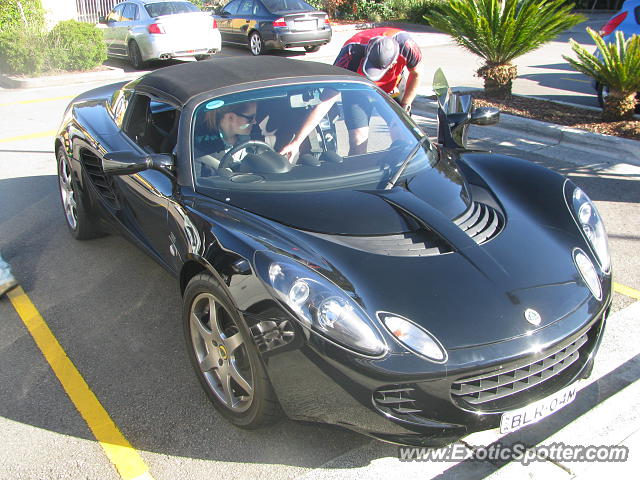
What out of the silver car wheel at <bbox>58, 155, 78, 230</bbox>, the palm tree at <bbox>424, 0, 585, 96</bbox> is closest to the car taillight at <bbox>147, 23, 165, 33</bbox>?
the palm tree at <bbox>424, 0, 585, 96</bbox>

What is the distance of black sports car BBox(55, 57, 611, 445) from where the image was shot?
8.00 feet

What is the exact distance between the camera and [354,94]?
13.0ft

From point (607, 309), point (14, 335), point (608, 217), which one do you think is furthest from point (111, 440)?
point (608, 217)

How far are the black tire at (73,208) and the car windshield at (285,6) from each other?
11047mm

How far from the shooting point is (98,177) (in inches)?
175

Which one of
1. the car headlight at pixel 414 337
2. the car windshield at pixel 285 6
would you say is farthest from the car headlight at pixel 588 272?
the car windshield at pixel 285 6

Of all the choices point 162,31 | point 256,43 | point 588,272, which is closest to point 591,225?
point 588,272

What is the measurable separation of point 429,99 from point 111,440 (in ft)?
25.5

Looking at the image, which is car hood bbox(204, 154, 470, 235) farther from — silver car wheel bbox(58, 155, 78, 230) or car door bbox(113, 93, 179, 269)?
silver car wheel bbox(58, 155, 78, 230)

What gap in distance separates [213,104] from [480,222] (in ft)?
5.26

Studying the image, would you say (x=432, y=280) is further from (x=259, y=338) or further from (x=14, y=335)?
(x=14, y=335)

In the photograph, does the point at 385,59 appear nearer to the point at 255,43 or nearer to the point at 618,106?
the point at 618,106

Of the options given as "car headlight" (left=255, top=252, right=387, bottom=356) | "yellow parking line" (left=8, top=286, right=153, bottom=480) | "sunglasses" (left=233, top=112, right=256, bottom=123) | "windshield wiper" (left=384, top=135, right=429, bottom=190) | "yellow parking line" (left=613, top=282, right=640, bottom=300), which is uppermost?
"sunglasses" (left=233, top=112, right=256, bottom=123)

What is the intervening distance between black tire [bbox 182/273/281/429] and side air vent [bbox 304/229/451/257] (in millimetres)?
562
